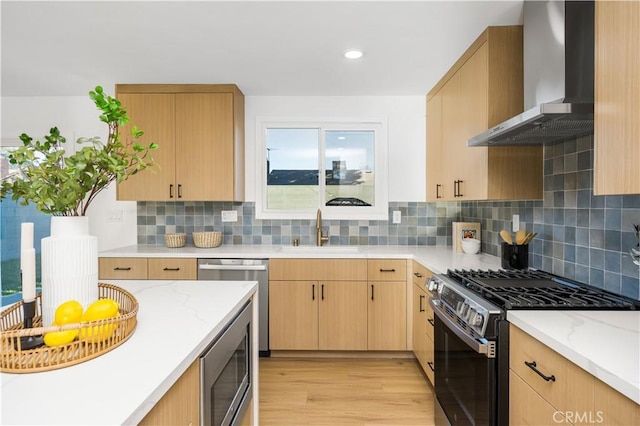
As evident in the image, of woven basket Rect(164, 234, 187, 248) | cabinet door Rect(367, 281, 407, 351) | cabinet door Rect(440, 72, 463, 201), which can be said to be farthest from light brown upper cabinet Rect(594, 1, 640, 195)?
woven basket Rect(164, 234, 187, 248)

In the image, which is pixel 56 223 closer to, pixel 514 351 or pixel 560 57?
pixel 514 351

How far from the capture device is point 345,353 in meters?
3.11

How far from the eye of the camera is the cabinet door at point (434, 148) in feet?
9.74

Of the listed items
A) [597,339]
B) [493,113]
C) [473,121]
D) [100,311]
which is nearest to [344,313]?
[473,121]

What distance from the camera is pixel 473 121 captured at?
88.0 inches

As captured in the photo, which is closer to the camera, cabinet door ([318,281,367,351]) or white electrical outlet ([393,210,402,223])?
cabinet door ([318,281,367,351])

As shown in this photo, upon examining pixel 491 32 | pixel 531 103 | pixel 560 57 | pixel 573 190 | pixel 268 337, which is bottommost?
pixel 268 337

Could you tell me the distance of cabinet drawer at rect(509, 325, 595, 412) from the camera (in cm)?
100

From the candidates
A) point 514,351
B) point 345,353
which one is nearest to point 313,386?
Result: point 345,353

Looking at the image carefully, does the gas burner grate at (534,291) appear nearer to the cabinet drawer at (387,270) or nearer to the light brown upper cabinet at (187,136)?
the cabinet drawer at (387,270)

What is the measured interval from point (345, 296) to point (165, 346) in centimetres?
222

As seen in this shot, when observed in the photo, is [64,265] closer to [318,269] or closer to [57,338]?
[57,338]

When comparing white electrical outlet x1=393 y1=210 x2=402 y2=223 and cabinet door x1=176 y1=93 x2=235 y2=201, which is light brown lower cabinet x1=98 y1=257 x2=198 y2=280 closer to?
cabinet door x1=176 y1=93 x2=235 y2=201

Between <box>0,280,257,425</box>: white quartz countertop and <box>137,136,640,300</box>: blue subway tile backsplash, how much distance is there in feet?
5.55
